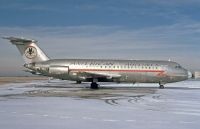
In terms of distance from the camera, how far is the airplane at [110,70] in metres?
41.9

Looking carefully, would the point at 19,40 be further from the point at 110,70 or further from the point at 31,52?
the point at 110,70

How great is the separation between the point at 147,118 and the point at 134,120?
0.80 m

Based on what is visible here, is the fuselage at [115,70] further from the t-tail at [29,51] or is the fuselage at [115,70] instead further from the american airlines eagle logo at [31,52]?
the american airlines eagle logo at [31,52]

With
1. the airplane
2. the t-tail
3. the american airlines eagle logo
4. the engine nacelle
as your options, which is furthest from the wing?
the american airlines eagle logo

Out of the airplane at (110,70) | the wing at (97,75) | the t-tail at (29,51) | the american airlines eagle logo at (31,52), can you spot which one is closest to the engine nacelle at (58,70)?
the airplane at (110,70)

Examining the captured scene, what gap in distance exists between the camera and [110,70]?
42.2 meters

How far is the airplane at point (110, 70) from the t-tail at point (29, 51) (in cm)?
32

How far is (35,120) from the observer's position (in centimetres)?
1269

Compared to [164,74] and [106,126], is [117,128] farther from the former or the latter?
[164,74]

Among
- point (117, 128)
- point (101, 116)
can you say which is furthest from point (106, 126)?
point (101, 116)

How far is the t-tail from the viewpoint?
43.7 m

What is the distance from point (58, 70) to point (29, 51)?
494 cm

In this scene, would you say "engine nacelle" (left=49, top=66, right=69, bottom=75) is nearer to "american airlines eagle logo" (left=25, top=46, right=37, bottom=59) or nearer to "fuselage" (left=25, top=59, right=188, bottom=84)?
"fuselage" (left=25, top=59, right=188, bottom=84)

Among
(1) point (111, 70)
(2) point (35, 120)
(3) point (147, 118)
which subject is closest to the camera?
(2) point (35, 120)
